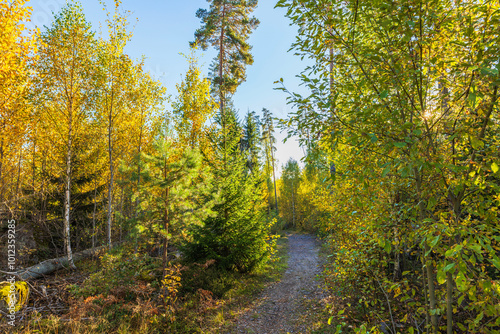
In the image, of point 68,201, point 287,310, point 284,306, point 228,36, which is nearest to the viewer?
point 287,310

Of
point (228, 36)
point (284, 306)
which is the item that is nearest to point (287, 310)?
point (284, 306)

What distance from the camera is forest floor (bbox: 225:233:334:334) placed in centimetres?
559

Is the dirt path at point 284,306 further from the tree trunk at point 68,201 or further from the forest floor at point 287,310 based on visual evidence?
the tree trunk at point 68,201

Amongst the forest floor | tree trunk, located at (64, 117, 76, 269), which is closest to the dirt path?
the forest floor

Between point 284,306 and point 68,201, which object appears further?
point 68,201

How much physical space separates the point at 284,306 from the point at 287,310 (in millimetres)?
278

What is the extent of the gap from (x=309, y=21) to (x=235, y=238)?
703 cm

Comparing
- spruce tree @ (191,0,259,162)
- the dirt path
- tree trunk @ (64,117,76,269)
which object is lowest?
the dirt path

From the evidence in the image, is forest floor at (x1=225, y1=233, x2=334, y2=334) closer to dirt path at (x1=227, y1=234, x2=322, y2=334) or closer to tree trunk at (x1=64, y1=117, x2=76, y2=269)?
dirt path at (x1=227, y1=234, x2=322, y2=334)

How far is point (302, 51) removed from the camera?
255cm

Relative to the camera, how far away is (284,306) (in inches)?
268

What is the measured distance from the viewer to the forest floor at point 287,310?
5.59 meters

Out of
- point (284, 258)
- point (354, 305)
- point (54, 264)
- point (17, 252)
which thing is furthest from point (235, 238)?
point (17, 252)

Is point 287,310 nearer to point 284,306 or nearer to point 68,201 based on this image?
point 284,306
